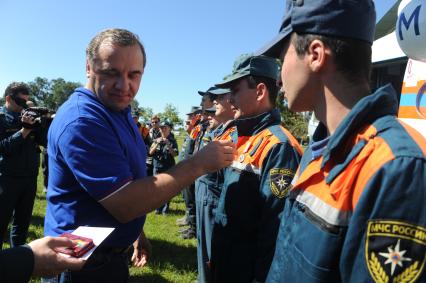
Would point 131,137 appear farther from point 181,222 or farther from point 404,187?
point 181,222

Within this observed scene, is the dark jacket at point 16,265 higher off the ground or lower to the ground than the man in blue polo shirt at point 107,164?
lower

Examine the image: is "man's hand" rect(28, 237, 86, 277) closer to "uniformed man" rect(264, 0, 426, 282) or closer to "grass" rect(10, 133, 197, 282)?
"uniformed man" rect(264, 0, 426, 282)

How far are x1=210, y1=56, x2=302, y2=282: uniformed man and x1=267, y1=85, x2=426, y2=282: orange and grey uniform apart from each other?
687mm

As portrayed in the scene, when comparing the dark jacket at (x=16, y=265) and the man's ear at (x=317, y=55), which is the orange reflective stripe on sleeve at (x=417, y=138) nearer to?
the man's ear at (x=317, y=55)

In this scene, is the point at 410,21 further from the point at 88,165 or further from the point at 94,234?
the point at 94,234

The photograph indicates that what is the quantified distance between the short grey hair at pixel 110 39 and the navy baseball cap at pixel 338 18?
108cm

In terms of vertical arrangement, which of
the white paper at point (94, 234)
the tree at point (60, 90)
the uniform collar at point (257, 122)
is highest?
the uniform collar at point (257, 122)

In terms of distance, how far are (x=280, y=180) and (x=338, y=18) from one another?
40.8 inches

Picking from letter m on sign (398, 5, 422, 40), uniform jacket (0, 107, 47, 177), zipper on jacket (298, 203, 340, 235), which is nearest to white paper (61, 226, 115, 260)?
zipper on jacket (298, 203, 340, 235)

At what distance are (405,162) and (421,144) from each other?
4.1 inches

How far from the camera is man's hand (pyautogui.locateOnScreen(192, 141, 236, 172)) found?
1.94 metres

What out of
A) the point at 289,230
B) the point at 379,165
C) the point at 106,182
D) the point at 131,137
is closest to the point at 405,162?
the point at 379,165

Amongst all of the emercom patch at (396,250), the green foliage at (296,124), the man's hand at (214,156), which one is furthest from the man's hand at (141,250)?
the green foliage at (296,124)

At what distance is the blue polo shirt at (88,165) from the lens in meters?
1.75
